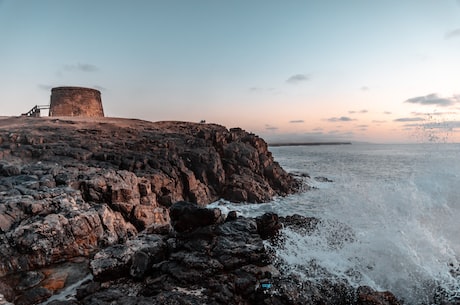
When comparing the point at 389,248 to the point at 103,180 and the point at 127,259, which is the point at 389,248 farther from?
the point at 103,180

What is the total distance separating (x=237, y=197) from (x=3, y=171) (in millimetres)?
14383

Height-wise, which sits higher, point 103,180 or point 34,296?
point 103,180

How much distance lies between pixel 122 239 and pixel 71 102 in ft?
101

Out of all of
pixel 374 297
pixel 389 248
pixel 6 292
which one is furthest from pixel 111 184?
pixel 389 248

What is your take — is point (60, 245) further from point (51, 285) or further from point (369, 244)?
point (369, 244)

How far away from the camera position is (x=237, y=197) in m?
22.1

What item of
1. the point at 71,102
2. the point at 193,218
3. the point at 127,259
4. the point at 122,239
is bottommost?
the point at 122,239

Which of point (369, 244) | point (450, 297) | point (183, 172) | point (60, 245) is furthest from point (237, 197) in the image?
point (450, 297)

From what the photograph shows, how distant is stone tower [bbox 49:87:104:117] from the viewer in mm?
36034

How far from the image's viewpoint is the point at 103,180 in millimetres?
14773

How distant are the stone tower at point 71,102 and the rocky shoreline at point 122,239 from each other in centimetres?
1784

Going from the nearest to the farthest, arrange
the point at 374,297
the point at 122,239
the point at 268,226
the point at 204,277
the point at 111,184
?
1. the point at 374,297
2. the point at 204,277
3. the point at 268,226
4. the point at 122,239
5. the point at 111,184

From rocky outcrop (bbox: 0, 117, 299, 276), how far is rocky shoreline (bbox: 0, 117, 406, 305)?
0.05 meters

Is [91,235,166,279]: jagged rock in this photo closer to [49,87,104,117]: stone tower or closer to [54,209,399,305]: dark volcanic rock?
[54,209,399,305]: dark volcanic rock
